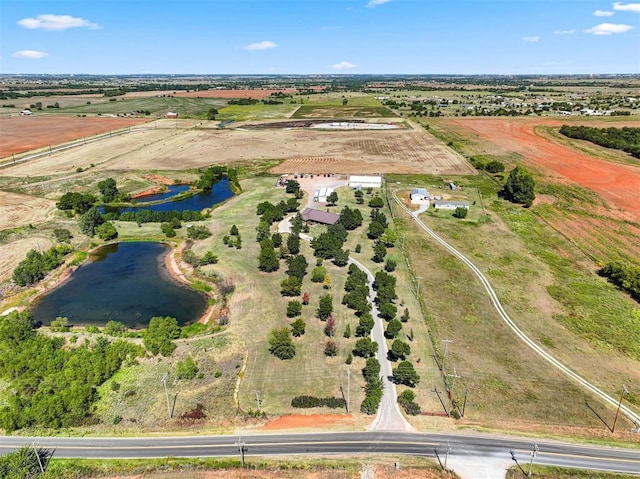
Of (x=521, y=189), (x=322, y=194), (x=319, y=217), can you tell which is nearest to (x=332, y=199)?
(x=322, y=194)

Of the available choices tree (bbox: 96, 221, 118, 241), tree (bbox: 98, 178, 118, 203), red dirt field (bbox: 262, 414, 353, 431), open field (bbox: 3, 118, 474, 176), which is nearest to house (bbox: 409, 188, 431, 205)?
open field (bbox: 3, 118, 474, 176)

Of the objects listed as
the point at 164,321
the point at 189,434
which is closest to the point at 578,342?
the point at 189,434

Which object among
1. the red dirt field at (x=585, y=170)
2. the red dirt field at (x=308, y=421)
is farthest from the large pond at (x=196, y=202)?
the red dirt field at (x=585, y=170)

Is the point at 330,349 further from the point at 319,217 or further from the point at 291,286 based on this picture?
the point at 319,217

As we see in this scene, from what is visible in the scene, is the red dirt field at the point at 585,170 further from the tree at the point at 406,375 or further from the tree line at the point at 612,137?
the tree at the point at 406,375

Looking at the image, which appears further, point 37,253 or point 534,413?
point 37,253

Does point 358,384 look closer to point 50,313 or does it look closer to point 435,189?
point 50,313
